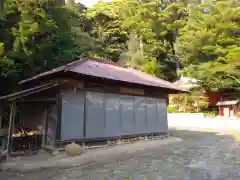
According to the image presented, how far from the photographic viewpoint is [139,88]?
12.3 m

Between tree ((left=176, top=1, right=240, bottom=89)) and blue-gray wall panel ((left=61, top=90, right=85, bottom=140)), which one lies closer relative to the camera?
blue-gray wall panel ((left=61, top=90, right=85, bottom=140))

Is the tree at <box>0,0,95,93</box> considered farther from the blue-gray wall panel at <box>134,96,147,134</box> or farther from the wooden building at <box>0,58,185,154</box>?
the blue-gray wall panel at <box>134,96,147,134</box>

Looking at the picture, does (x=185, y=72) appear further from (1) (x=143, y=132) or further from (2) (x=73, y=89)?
(2) (x=73, y=89)

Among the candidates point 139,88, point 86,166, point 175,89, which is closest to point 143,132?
point 139,88

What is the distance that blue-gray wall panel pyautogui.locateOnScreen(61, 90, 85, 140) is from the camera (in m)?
9.05

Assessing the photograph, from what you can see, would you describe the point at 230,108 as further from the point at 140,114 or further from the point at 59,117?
the point at 59,117

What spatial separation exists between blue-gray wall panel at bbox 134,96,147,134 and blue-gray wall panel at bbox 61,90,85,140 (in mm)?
3247

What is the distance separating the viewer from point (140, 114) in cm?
1221

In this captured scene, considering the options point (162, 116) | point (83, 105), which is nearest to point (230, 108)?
point (162, 116)

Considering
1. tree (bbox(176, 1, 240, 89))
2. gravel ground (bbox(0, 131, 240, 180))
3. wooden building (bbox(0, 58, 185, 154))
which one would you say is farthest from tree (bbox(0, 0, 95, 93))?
tree (bbox(176, 1, 240, 89))

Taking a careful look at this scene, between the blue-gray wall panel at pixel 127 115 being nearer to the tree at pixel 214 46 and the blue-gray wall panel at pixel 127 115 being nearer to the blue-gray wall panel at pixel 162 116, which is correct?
the blue-gray wall panel at pixel 162 116

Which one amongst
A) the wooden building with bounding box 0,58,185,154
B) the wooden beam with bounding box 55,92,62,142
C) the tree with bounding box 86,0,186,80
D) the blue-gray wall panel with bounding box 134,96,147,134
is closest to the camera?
the wooden beam with bounding box 55,92,62,142

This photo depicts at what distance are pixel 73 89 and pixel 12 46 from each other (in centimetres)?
694

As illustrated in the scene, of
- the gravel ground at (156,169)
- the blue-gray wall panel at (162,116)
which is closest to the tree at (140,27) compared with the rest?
the blue-gray wall panel at (162,116)
